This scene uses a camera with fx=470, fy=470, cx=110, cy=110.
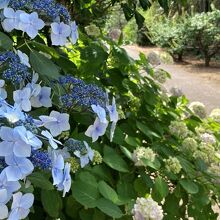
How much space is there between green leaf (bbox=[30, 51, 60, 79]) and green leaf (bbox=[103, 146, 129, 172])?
17.7 inches

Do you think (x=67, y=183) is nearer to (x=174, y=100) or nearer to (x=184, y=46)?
(x=174, y=100)

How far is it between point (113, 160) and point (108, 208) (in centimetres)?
23

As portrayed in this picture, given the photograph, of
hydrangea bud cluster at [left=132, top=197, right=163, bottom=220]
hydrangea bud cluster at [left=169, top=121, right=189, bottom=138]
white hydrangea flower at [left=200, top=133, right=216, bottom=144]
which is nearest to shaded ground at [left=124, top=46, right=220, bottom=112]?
white hydrangea flower at [left=200, top=133, right=216, bottom=144]

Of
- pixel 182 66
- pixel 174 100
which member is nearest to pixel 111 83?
pixel 174 100

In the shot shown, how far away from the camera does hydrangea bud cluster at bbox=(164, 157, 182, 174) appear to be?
1.53m

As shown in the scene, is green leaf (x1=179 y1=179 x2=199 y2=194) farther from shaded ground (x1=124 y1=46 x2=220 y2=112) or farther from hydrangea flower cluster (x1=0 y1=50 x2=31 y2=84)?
shaded ground (x1=124 y1=46 x2=220 y2=112)

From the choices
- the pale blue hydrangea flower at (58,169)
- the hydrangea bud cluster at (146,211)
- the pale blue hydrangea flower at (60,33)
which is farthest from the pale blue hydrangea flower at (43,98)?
the hydrangea bud cluster at (146,211)

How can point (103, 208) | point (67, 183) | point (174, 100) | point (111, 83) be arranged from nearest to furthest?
point (67, 183), point (103, 208), point (111, 83), point (174, 100)

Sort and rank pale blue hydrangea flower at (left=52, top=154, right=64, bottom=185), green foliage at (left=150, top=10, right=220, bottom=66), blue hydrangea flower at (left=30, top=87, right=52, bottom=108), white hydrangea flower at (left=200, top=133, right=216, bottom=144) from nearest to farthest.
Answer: pale blue hydrangea flower at (left=52, top=154, right=64, bottom=185) < blue hydrangea flower at (left=30, top=87, right=52, bottom=108) < white hydrangea flower at (left=200, top=133, right=216, bottom=144) < green foliage at (left=150, top=10, right=220, bottom=66)

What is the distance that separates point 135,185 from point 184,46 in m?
15.4

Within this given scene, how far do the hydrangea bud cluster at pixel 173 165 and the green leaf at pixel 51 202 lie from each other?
44 centimetres

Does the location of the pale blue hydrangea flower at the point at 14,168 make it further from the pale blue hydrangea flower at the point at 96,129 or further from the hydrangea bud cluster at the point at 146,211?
the hydrangea bud cluster at the point at 146,211

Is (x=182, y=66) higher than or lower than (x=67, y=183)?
lower

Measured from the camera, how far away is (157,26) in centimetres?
1847
